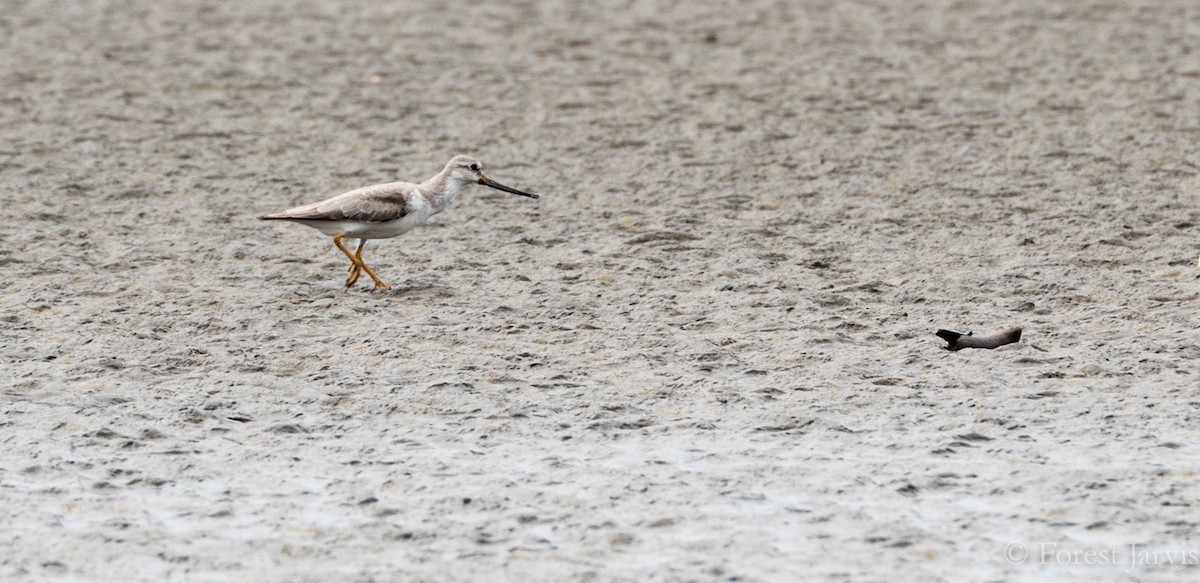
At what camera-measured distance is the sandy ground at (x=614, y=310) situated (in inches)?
221

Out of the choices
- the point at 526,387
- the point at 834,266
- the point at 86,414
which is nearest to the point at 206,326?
the point at 86,414

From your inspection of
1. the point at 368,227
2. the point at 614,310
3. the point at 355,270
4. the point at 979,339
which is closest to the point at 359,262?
the point at 355,270

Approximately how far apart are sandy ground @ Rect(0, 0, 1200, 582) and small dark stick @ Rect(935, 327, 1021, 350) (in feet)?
0.30

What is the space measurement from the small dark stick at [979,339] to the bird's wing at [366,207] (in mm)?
2694

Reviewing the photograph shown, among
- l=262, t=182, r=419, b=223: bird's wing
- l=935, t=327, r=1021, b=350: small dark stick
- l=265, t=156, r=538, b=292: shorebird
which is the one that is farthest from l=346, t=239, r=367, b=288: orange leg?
l=935, t=327, r=1021, b=350: small dark stick

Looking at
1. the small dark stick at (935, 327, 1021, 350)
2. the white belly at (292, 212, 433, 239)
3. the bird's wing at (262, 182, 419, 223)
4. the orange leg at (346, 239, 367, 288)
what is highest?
the bird's wing at (262, 182, 419, 223)

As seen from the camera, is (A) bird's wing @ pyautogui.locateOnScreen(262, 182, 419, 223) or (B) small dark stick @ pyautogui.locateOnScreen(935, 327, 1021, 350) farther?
(A) bird's wing @ pyautogui.locateOnScreen(262, 182, 419, 223)

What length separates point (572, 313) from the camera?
26.5ft

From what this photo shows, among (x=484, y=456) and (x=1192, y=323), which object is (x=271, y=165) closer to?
(x=484, y=456)

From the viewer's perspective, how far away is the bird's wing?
8.34 metres

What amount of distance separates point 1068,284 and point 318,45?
8.00 meters

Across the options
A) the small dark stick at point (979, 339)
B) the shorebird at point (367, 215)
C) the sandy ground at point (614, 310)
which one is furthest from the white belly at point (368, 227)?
the small dark stick at point (979, 339)

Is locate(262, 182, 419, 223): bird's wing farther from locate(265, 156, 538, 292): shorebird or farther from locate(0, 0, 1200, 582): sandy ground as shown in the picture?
locate(0, 0, 1200, 582): sandy ground

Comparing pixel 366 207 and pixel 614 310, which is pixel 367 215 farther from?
pixel 614 310
